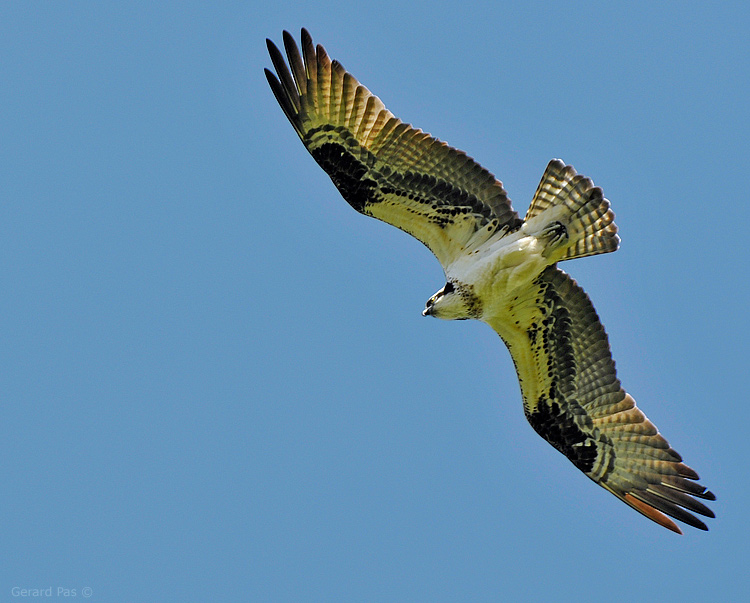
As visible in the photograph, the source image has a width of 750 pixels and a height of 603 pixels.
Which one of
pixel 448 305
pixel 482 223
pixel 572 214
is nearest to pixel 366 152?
pixel 482 223

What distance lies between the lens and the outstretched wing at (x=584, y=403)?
11695mm

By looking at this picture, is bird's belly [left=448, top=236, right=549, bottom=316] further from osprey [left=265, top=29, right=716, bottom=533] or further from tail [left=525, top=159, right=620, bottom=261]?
tail [left=525, top=159, right=620, bottom=261]

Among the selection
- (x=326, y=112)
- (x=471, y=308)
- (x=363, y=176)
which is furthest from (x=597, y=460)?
(x=326, y=112)

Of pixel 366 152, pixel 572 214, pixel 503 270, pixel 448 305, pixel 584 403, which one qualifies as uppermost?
pixel 366 152

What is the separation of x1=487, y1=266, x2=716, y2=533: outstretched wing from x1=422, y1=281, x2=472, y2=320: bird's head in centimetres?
54

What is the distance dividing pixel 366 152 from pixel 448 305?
1.81 m

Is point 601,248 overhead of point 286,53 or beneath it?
beneath

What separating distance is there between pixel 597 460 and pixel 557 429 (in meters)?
0.55

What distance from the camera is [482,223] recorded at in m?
11.5

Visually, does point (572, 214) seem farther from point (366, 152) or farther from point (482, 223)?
point (366, 152)

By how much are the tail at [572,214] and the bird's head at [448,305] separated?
3.52 ft

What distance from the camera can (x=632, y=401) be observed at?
12172 mm

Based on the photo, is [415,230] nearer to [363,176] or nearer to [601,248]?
[363,176]

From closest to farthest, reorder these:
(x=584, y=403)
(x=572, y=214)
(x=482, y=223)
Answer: (x=572, y=214), (x=482, y=223), (x=584, y=403)
